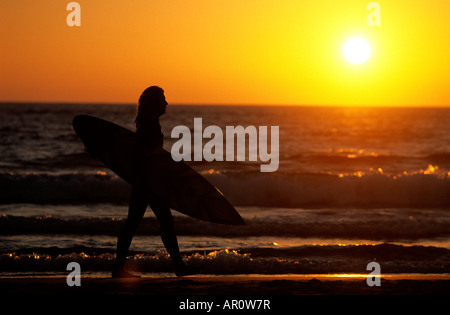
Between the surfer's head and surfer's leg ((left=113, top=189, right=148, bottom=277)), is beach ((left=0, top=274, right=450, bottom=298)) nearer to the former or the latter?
surfer's leg ((left=113, top=189, right=148, bottom=277))

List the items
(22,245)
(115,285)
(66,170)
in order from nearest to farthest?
(115,285) → (22,245) → (66,170)

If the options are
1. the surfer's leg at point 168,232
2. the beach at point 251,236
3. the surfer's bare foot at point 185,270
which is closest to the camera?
the beach at point 251,236

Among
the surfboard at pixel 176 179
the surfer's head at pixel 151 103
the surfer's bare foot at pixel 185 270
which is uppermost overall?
the surfer's head at pixel 151 103

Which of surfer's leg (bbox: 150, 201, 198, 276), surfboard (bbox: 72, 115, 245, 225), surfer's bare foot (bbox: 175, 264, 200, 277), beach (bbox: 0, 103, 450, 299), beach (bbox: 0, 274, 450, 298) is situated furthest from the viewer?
surfboard (bbox: 72, 115, 245, 225)

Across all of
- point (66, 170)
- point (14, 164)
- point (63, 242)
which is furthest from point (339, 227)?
point (14, 164)

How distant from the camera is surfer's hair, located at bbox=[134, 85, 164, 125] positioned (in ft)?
19.9

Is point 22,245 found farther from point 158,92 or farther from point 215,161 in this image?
point 215,161

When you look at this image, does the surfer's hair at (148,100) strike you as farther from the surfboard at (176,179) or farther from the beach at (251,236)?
the beach at (251,236)

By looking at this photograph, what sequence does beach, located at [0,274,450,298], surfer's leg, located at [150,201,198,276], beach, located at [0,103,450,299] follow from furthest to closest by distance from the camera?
surfer's leg, located at [150,201,198,276] → beach, located at [0,103,450,299] → beach, located at [0,274,450,298]

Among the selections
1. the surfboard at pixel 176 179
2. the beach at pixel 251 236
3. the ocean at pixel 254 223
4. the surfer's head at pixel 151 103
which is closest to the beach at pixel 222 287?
the beach at pixel 251 236

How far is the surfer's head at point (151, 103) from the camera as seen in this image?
6055 mm

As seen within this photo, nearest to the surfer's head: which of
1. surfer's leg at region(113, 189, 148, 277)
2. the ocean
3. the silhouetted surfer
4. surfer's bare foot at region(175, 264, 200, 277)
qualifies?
the silhouetted surfer

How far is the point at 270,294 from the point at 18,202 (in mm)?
11010

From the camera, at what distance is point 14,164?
22.9m
